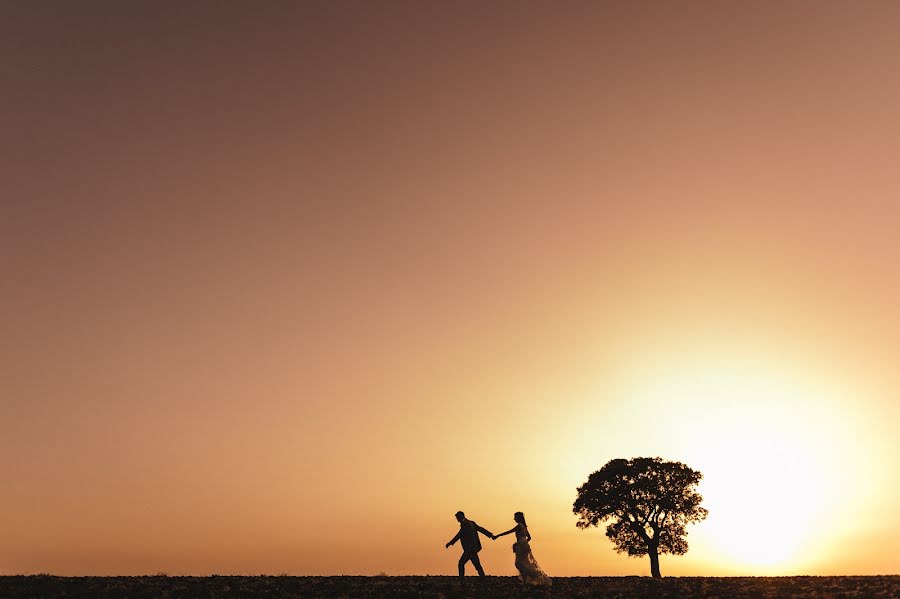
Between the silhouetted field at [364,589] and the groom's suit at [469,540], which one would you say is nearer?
the silhouetted field at [364,589]

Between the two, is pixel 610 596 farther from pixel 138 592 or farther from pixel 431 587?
pixel 138 592

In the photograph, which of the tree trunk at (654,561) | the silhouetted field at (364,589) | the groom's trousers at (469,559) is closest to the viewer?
the silhouetted field at (364,589)

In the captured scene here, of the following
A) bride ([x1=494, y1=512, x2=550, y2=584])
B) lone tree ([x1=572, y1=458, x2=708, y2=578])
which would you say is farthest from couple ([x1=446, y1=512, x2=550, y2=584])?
lone tree ([x1=572, y1=458, x2=708, y2=578])

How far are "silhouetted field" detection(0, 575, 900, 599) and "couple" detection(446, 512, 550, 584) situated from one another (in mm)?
941

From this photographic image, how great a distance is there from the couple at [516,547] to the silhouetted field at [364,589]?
941 millimetres

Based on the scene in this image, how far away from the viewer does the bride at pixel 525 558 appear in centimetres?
3538

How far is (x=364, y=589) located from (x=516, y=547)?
7960 mm

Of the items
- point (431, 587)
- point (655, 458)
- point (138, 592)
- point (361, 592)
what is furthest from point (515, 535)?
point (655, 458)

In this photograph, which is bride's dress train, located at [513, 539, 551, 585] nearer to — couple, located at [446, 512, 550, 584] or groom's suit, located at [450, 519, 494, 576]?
couple, located at [446, 512, 550, 584]

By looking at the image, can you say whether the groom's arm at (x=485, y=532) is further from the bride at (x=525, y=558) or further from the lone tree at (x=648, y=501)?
the lone tree at (x=648, y=501)

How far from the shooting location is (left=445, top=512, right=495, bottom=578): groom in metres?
34.4

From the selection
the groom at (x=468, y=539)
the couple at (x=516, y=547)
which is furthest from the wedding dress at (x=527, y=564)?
the groom at (x=468, y=539)

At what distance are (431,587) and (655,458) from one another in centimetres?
3704

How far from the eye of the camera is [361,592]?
96.0 ft
